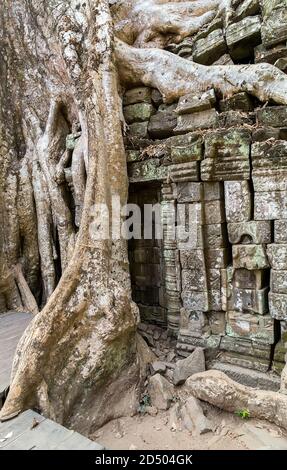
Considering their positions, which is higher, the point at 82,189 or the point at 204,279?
the point at 82,189

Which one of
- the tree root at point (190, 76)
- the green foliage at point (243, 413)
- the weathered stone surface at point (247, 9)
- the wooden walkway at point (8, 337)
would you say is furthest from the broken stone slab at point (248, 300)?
the weathered stone surface at point (247, 9)

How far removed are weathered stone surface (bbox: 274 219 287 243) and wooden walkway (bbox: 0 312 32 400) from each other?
284 centimetres

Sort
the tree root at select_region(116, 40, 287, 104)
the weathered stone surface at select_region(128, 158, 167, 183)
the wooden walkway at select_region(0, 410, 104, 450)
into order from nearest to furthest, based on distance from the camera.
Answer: the wooden walkway at select_region(0, 410, 104, 450)
the tree root at select_region(116, 40, 287, 104)
the weathered stone surface at select_region(128, 158, 167, 183)

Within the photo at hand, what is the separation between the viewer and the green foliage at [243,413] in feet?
8.31

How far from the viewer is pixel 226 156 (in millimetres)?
3000

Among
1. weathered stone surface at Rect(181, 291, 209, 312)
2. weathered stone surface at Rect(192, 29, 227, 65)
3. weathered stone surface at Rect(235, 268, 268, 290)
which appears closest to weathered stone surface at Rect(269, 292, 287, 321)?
weathered stone surface at Rect(235, 268, 268, 290)

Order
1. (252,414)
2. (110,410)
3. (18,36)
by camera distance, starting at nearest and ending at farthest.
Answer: (252,414) < (110,410) < (18,36)

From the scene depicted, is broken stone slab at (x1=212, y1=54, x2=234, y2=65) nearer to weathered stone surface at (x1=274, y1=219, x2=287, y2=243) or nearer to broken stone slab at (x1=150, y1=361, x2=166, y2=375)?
weathered stone surface at (x1=274, y1=219, x2=287, y2=243)

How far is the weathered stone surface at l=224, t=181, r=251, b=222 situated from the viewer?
2.98 m

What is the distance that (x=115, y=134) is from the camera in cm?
344

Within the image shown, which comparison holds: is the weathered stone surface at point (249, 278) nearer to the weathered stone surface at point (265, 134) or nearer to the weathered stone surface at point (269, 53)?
the weathered stone surface at point (265, 134)

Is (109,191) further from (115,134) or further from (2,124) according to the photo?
(2,124)
